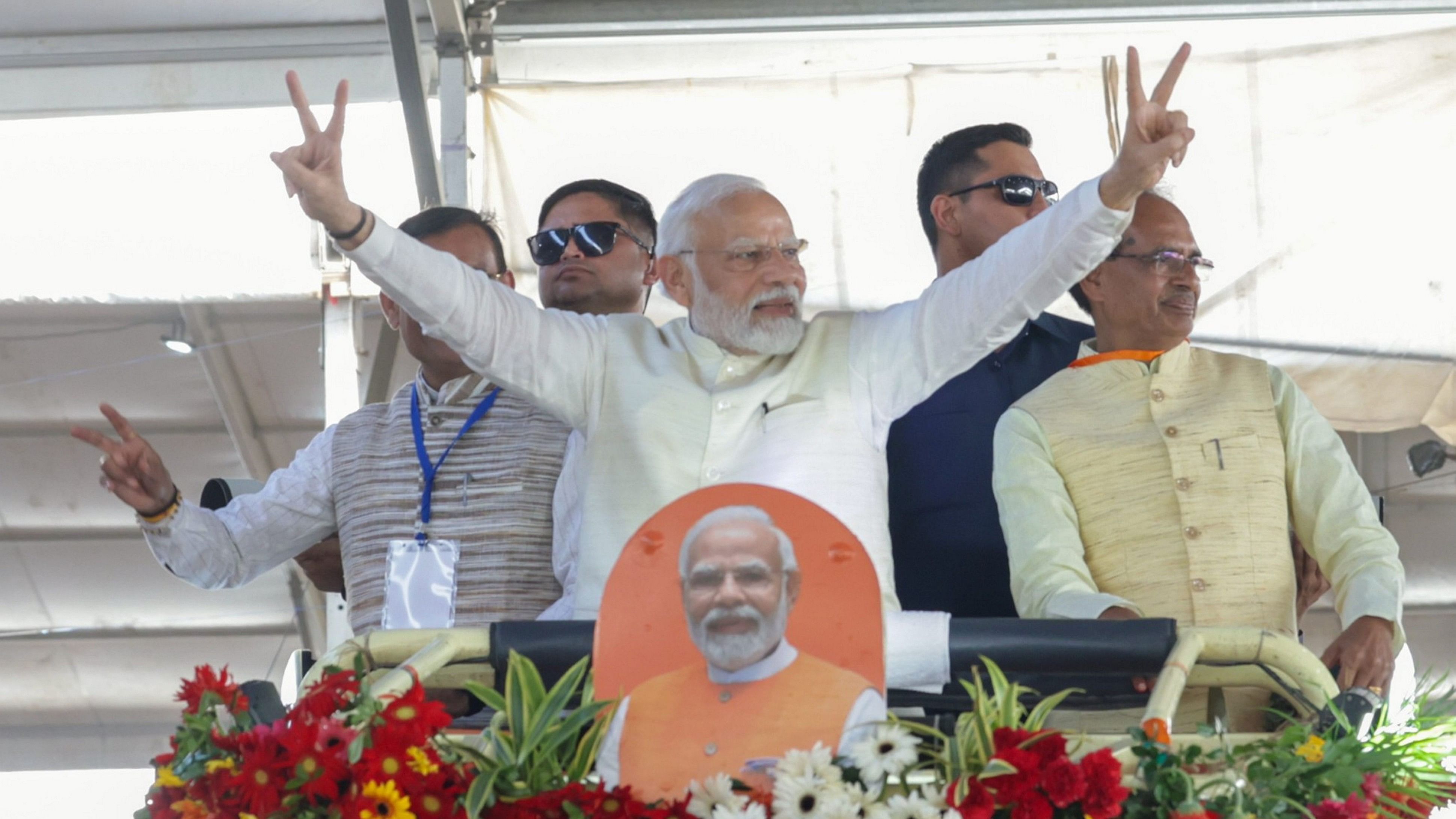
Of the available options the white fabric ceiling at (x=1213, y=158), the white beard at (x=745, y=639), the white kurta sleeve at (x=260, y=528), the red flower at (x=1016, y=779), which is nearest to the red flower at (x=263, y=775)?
the white beard at (x=745, y=639)

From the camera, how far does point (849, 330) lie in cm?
280

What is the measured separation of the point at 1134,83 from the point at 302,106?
4.21 ft

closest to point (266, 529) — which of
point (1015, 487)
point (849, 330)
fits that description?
point (849, 330)

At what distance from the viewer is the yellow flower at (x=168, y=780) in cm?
182

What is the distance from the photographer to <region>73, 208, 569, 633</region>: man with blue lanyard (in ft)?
9.80

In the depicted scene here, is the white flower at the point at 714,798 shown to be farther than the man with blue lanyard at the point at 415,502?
No

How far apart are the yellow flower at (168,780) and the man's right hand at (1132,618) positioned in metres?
1.17

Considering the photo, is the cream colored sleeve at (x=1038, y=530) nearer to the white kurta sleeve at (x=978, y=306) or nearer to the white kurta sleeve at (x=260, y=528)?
→ the white kurta sleeve at (x=978, y=306)

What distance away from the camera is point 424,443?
3.22m

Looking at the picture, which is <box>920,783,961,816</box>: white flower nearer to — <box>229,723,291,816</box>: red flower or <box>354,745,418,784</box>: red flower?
<box>354,745,418,784</box>: red flower

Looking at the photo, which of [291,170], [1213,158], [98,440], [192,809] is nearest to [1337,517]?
[291,170]

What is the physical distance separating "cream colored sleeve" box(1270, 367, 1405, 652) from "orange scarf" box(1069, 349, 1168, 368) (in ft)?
0.69

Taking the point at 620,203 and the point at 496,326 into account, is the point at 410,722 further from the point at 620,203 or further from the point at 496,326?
the point at 620,203

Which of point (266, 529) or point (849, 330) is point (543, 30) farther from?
point (849, 330)
